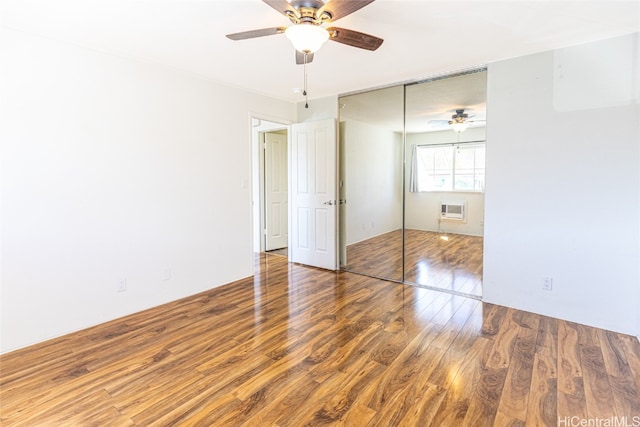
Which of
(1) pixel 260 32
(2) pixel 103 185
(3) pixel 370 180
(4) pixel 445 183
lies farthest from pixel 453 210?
(2) pixel 103 185

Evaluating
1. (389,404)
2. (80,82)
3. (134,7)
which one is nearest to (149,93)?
(80,82)

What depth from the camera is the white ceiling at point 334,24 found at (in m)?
2.16

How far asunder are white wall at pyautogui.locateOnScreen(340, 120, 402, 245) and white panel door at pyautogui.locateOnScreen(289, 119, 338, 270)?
0.73 feet

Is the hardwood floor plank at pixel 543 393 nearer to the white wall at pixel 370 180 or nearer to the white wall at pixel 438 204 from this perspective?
the white wall at pixel 438 204

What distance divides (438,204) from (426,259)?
97cm

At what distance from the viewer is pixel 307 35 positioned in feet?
6.36

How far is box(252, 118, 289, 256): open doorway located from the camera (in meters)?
5.54

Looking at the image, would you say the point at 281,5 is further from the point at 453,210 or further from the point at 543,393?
the point at 453,210

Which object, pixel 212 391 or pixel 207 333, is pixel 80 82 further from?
pixel 212 391

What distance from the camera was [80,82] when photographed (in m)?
2.72

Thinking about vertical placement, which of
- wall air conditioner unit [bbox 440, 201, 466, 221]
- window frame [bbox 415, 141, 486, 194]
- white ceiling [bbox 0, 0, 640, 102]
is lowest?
wall air conditioner unit [bbox 440, 201, 466, 221]

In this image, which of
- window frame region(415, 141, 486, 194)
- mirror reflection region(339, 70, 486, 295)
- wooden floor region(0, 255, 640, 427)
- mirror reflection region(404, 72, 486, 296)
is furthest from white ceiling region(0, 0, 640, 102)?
wooden floor region(0, 255, 640, 427)

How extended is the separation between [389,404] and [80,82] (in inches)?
132

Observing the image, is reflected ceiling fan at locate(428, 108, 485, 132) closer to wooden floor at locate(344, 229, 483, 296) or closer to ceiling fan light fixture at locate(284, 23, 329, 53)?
wooden floor at locate(344, 229, 483, 296)
